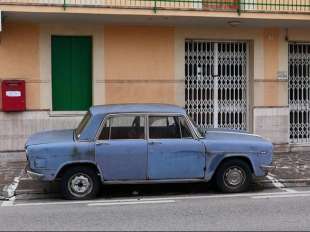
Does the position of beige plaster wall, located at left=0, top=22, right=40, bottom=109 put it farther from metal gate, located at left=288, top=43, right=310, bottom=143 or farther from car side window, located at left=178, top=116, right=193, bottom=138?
metal gate, located at left=288, top=43, right=310, bottom=143

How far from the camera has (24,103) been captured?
1306cm

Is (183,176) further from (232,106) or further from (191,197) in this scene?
(232,106)

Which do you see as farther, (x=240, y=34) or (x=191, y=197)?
(x=240, y=34)

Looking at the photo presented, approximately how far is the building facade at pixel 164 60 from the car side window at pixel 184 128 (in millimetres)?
3735

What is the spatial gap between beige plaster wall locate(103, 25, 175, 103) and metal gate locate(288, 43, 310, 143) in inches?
126

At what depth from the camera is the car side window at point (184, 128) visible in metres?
9.56

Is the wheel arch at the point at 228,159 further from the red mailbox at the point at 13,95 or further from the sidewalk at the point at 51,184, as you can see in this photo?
the red mailbox at the point at 13,95

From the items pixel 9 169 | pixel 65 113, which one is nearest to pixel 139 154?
pixel 9 169

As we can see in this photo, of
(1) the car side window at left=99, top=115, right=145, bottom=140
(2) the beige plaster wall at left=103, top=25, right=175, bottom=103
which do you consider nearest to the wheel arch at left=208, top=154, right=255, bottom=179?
(1) the car side window at left=99, top=115, right=145, bottom=140

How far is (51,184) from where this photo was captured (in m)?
10.4

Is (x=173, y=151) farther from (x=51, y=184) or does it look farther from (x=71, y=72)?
(x=71, y=72)

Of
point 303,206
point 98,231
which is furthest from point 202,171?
point 98,231

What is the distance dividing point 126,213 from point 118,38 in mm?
6201

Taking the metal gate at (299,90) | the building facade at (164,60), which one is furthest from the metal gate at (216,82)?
the metal gate at (299,90)
